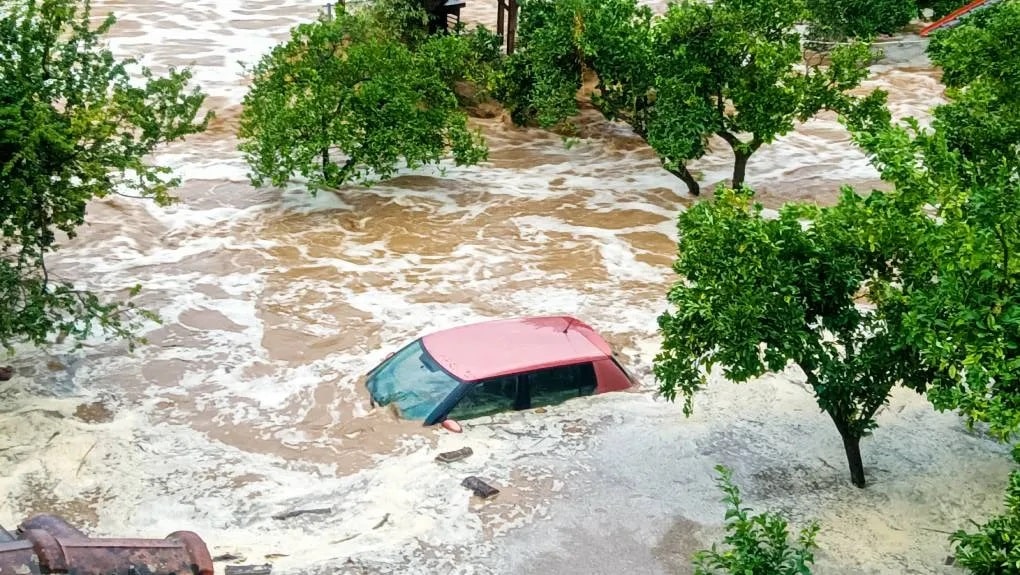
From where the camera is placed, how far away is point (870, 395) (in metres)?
9.20

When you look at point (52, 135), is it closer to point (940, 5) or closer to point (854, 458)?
point (854, 458)

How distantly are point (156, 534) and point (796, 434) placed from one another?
20.4 ft

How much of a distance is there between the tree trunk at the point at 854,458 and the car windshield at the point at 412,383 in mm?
Result: 3638

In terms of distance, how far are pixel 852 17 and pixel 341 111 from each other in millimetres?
17941

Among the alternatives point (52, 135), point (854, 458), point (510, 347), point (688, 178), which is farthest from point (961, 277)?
point (688, 178)

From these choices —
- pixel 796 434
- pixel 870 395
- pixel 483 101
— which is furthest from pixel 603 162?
pixel 870 395

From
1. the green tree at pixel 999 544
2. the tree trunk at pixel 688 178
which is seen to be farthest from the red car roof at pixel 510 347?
the tree trunk at pixel 688 178

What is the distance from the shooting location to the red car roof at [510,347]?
1041 centimetres

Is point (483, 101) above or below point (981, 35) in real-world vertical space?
below

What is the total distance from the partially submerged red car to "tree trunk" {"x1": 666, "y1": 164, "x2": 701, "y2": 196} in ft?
29.3

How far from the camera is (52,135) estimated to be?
10.6 m

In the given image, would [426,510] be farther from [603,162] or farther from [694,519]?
[603,162]

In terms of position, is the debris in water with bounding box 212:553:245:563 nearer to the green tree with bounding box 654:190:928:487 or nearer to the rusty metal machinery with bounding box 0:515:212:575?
the green tree with bounding box 654:190:928:487

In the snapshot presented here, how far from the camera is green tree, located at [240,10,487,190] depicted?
18.4 meters
